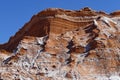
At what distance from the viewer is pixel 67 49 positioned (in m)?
64.0

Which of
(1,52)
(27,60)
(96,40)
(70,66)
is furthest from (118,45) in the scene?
(1,52)

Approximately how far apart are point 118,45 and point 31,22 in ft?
57.8

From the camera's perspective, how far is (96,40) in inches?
2472

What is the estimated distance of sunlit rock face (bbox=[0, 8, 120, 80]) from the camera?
57500mm

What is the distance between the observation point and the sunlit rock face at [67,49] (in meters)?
57.5

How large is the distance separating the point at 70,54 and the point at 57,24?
11151mm

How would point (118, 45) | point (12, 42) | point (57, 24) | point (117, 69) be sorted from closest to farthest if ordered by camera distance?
point (117, 69) < point (118, 45) < point (57, 24) < point (12, 42)

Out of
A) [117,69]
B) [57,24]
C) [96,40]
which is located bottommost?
[117,69]

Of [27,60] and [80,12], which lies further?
[80,12]

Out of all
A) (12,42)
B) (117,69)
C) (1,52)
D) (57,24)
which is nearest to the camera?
(117,69)

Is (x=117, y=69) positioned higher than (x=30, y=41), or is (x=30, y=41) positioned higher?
(x=30, y=41)

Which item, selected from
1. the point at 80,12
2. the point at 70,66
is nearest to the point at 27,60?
the point at 70,66

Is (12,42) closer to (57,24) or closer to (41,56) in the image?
(57,24)

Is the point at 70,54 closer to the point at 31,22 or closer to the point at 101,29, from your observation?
the point at 101,29
